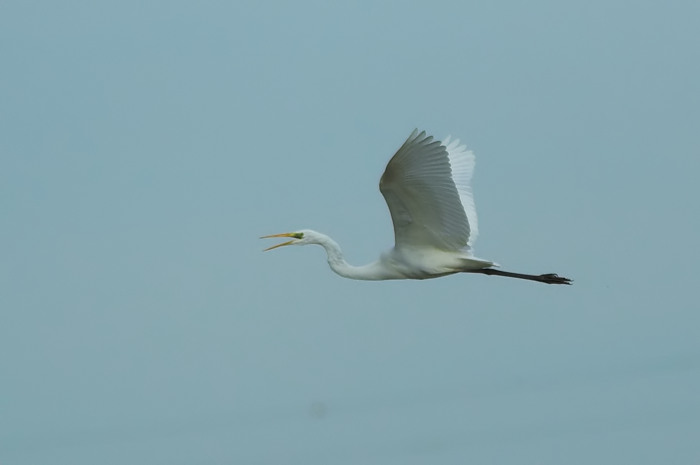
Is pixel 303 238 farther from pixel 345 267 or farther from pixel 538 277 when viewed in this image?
pixel 538 277

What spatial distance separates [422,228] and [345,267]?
1.15m

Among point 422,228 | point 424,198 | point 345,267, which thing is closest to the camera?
point 424,198

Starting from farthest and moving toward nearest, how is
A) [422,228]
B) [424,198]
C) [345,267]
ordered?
[345,267] < [422,228] < [424,198]

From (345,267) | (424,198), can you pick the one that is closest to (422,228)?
(424,198)

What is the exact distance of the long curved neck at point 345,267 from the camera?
15844 mm

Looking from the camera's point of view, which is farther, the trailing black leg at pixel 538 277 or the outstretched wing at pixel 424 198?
the trailing black leg at pixel 538 277

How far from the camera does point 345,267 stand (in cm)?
1586

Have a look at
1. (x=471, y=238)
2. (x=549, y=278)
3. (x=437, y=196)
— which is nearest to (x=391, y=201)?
(x=437, y=196)

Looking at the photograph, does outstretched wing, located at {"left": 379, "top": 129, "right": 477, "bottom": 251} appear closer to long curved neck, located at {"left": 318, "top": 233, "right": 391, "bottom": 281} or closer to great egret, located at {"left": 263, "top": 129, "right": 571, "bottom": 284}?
great egret, located at {"left": 263, "top": 129, "right": 571, "bottom": 284}

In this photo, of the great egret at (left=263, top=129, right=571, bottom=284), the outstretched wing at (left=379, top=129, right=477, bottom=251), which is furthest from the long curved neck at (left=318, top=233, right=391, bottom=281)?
the outstretched wing at (left=379, top=129, right=477, bottom=251)

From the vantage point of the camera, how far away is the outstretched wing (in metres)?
13.8

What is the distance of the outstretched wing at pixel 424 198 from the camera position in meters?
13.8

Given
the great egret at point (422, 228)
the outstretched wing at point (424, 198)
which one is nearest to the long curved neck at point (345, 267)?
the great egret at point (422, 228)

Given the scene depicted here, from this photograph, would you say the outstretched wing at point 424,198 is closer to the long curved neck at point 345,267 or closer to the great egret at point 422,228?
the great egret at point 422,228
